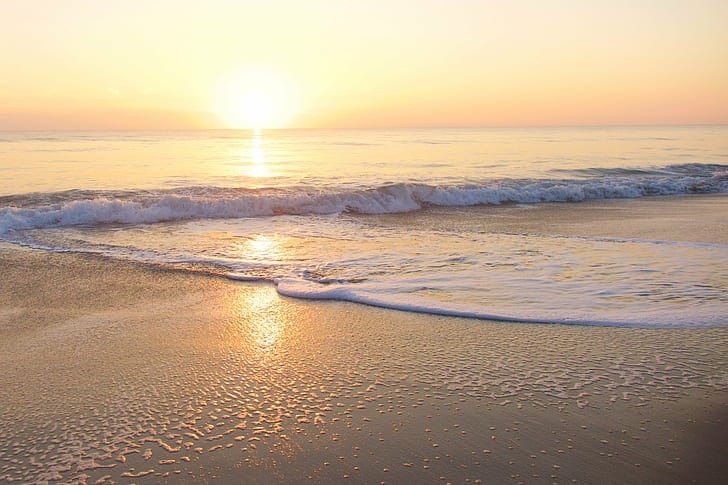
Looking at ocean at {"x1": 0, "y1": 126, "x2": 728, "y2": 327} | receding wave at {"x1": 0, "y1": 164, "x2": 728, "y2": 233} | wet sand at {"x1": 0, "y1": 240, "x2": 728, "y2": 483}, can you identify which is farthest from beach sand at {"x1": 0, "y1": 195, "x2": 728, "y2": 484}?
receding wave at {"x1": 0, "y1": 164, "x2": 728, "y2": 233}

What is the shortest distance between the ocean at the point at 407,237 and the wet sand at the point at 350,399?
0.88 metres

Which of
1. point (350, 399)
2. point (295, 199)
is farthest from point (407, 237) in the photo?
point (350, 399)

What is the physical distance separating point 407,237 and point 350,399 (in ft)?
23.5

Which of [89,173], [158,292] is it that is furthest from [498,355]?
[89,173]

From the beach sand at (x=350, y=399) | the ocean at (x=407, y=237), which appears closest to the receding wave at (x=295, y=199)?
the ocean at (x=407, y=237)

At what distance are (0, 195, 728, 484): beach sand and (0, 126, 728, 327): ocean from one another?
96 centimetres

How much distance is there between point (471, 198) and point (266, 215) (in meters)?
6.84

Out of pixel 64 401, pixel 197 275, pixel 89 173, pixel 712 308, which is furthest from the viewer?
pixel 89 173

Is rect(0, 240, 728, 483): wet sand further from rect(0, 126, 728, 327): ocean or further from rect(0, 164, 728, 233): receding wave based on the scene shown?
rect(0, 164, 728, 233): receding wave

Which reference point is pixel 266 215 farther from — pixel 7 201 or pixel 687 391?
pixel 687 391

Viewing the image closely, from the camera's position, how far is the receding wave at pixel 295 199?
13.6 metres

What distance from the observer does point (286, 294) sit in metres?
6.81

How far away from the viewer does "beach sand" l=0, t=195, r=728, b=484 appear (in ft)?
10.3

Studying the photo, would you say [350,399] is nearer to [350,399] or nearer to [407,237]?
[350,399]
